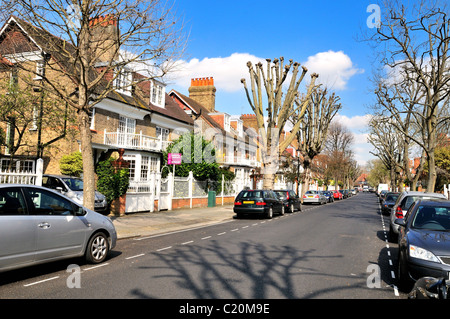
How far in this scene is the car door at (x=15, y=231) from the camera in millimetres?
5168

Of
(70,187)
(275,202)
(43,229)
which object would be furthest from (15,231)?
(275,202)

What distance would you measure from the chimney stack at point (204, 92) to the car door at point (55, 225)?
33.6 meters

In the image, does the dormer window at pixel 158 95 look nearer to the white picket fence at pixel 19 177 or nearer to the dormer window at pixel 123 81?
the dormer window at pixel 123 81

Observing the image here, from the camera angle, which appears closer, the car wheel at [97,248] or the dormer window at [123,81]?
the car wheel at [97,248]

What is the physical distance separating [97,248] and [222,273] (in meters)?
2.72

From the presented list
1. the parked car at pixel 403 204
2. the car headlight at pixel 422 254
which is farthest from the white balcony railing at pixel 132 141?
the car headlight at pixel 422 254

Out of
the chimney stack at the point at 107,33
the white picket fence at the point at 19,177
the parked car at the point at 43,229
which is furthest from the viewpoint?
the chimney stack at the point at 107,33

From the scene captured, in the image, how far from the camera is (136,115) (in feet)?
78.6

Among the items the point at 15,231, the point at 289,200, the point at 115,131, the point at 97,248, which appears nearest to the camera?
the point at 15,231

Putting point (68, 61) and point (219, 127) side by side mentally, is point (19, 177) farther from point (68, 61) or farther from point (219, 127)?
point (219, 127)

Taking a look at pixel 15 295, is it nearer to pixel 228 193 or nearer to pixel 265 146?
pixel 265 146

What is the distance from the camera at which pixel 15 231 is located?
5.30 meters
